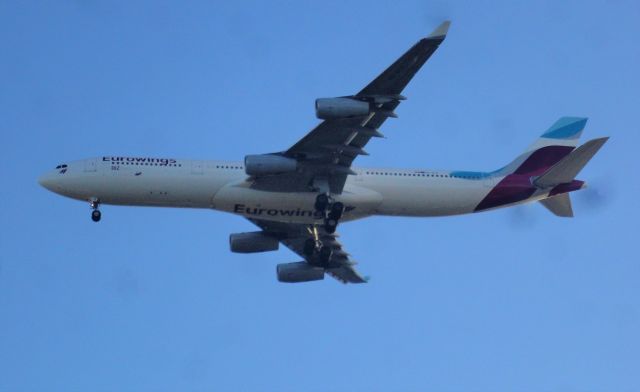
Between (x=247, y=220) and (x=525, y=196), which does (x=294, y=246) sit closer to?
(x=247, y=220)

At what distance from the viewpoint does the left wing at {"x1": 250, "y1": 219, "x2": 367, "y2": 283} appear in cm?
8356

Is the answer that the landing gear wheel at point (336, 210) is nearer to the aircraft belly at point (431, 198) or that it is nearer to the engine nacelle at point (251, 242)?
the aircraft belly at point (431, 198)

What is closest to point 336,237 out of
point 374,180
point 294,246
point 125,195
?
point 294,246

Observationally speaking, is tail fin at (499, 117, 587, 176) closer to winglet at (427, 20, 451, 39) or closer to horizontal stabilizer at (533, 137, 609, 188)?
horizontal stabilizer at (533, 137, 609, 188)

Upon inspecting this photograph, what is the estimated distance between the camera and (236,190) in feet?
245

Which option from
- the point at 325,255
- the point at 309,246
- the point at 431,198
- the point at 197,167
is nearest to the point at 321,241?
the point at 325,255

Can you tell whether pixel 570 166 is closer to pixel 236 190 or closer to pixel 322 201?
pixel 322 201

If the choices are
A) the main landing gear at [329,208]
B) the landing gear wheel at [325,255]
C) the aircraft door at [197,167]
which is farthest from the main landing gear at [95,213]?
the landing gear wheel at [325,255]

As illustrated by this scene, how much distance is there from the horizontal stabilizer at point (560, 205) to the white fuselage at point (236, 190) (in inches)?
167

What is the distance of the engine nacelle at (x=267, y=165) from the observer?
72062mm

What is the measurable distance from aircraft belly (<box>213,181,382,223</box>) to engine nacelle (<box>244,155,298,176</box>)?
8.43 feet

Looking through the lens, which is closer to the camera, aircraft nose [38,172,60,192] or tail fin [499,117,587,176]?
aircraft nose [38,172,60,192]

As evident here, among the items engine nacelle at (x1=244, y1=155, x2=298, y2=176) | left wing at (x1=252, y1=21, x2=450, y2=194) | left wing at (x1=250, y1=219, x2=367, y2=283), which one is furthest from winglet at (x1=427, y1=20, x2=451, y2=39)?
left wing at (x1=250, y1=219, x2=367, y2=283)

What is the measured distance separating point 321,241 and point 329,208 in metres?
10.3
